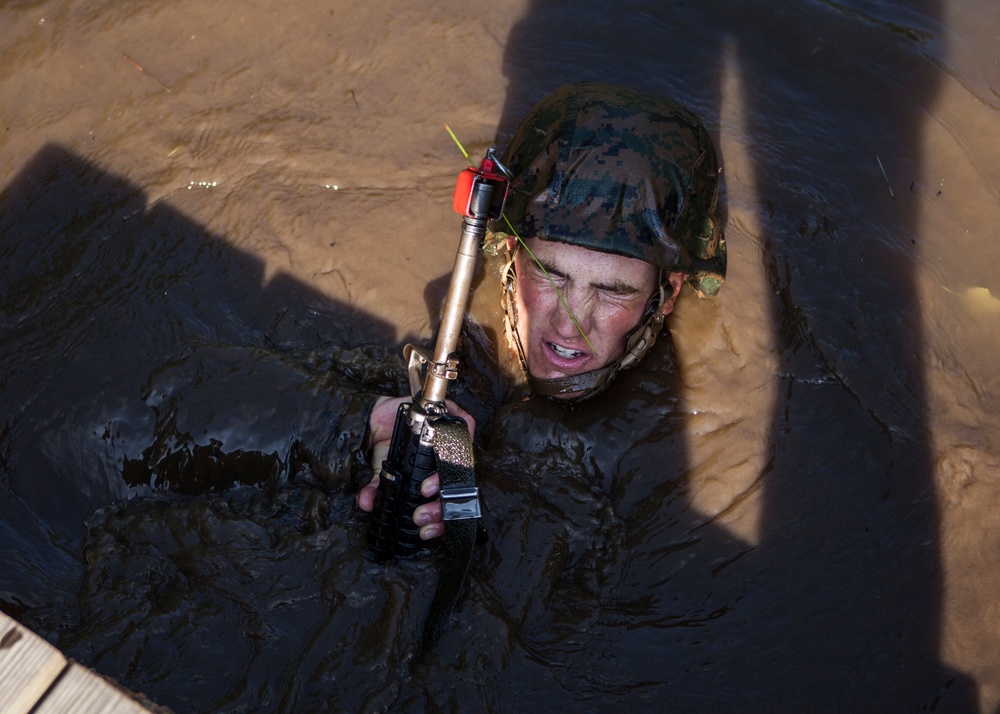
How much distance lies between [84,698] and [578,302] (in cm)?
237

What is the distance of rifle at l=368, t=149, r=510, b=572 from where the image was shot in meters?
2.44

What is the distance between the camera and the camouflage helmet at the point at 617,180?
3.28 m

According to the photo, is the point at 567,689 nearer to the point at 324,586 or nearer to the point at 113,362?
the point at 324,586

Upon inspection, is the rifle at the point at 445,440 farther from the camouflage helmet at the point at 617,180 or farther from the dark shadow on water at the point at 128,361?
the camouflage helmet at the point at 617,180

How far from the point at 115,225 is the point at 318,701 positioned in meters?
A: 2.64

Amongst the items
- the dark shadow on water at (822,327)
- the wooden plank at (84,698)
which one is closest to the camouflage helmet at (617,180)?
the dark shadow on water at (822,327)

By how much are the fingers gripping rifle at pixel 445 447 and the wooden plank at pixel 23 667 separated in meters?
1.28

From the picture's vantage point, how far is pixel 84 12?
14.6ft

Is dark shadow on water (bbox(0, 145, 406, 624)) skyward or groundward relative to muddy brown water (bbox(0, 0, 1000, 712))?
groundward

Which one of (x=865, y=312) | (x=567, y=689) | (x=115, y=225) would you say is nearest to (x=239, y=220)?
(x=115, y=225)

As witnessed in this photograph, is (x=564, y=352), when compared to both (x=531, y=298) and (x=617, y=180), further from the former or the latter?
(x=617, y=180)

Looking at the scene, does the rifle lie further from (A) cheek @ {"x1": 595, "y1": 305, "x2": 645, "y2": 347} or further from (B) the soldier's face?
(A) cheek @ {"x1": 595, "y1": 305, "x2": 645, "y2": 347}

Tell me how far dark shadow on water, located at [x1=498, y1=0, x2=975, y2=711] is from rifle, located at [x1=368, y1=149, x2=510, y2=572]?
0.94m

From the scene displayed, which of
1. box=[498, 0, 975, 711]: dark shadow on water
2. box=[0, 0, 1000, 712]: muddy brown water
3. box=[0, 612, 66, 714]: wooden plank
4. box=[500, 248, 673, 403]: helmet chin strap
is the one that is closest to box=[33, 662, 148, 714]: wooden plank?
box=[0, 612, 66, 714]: wooden plank
